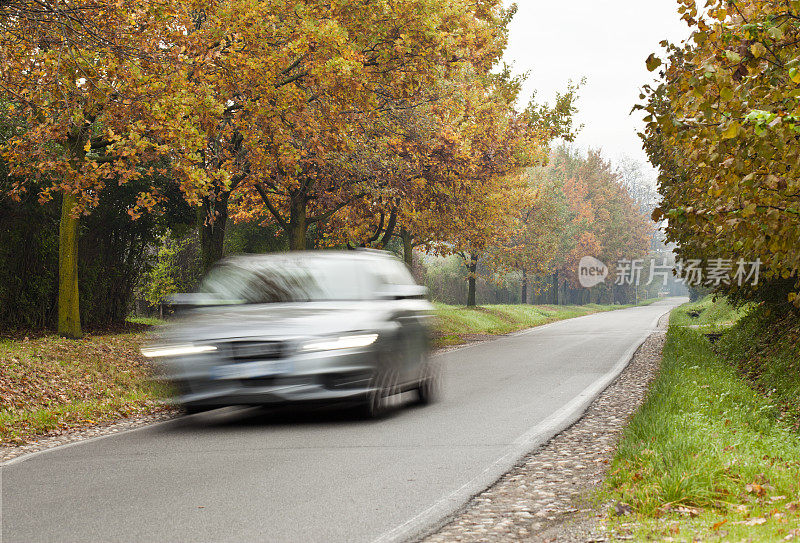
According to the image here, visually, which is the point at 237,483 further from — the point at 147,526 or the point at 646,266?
the point at 646,266

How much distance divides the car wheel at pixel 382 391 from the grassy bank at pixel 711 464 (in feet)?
8.89

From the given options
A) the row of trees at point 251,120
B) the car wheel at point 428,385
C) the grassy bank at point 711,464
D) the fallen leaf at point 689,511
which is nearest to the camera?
the grassy bank at point 711,464

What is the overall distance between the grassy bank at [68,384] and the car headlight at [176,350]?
1.59m

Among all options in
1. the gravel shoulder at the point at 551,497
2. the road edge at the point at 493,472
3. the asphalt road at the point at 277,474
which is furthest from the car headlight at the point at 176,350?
the gravel shoulder at the point at 551,497

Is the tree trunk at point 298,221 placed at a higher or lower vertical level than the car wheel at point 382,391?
higher

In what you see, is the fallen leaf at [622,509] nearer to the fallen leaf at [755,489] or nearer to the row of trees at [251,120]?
the fallen leaf at [755,489]

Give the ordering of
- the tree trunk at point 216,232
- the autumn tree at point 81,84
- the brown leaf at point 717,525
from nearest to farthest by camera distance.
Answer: the brown leaf at point 717,525, the autumn tree at point 81,84, the tree trunk at point 216,232

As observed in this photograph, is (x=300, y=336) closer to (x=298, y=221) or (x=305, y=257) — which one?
(x=305, y=257)

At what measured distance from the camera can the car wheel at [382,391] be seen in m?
8.14

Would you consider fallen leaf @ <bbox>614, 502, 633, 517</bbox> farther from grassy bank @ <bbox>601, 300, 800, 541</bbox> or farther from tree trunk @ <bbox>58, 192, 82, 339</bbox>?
tree trunk @ <bbox>58, 192, 82, 339</bbox>

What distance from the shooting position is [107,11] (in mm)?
12438

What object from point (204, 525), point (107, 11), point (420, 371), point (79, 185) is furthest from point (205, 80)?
point (204, 525)

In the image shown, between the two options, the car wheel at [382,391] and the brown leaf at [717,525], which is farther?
the car wheel at [382,391]

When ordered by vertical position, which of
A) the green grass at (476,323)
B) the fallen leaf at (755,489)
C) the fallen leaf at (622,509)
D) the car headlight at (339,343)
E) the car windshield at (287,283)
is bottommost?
A: the green grass at (476,323)
